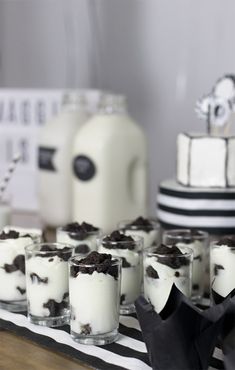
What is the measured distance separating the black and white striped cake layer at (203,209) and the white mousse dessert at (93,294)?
43cm

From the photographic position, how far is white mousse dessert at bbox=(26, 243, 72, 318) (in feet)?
3.67

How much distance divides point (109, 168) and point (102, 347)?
2.23ft

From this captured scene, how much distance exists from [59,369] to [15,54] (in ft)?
5.11

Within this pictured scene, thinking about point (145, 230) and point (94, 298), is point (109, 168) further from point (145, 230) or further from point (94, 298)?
point (94, 298)

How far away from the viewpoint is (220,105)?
5.04 feet

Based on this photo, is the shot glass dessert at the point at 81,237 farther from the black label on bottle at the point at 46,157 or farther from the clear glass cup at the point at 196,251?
the black label on bottle at the point at 46,157

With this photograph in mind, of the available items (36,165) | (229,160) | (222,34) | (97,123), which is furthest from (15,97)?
(229,160)

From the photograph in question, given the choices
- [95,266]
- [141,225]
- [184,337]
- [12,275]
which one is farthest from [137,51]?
[184,337]

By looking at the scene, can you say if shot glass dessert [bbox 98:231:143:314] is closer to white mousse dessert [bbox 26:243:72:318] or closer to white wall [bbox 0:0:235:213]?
white mousse dessert [bbox 26:243:72:318]

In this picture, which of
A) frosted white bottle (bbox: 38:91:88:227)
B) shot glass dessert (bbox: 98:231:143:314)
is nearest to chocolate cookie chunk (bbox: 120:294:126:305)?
shot glass dessert (bbox: 98:231:143:314)

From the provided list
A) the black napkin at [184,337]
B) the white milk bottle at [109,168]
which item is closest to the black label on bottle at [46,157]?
the white milk bottle at [109,168]

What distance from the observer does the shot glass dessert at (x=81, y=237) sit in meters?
1.28

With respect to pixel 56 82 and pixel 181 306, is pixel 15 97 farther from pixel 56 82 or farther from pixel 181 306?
pixel 181 306

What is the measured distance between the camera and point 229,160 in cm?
146
